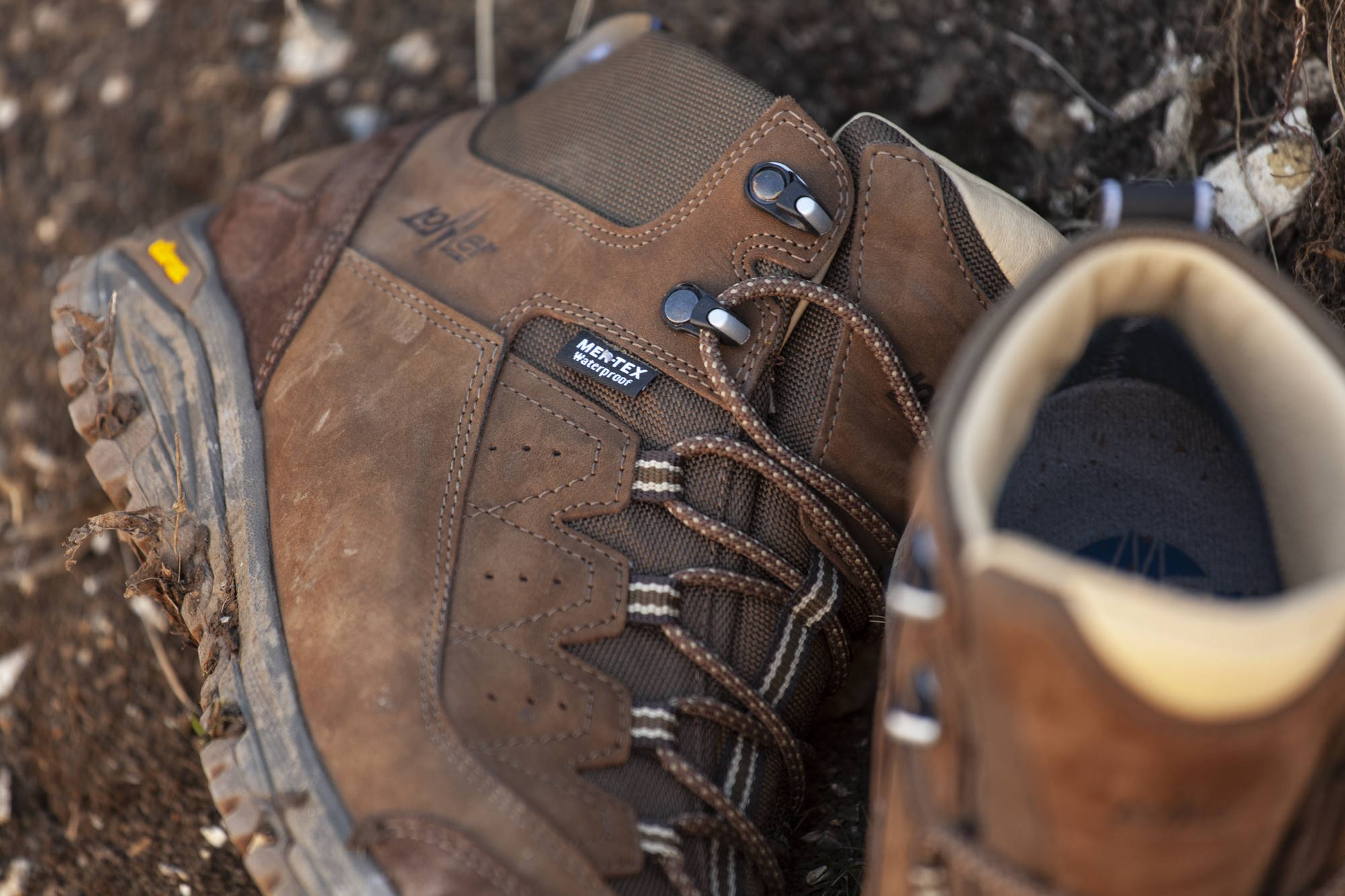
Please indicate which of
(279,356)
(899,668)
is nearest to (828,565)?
(899,668)

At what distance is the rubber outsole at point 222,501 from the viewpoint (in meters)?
1.18

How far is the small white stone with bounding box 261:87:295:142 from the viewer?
2.16 metres

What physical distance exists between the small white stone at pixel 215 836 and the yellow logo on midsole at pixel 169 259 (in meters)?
0.87

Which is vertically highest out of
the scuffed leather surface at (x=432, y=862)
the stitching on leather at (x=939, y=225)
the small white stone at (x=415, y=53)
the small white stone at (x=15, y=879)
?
the stitching on leather at (x=939, y=225)

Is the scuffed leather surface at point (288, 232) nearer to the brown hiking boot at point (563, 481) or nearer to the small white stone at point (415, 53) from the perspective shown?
the brown hiking boot at point (563, 481)

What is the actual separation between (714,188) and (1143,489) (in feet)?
2.15

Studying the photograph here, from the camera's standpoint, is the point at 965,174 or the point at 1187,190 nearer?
the point at 1187,190

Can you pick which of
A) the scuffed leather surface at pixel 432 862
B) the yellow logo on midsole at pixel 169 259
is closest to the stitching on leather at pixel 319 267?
the yellow logo on midsole at pixel 169 259

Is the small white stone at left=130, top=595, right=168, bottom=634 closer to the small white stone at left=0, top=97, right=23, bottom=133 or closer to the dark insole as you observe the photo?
the small white stone at left=0, top=97, right=23, bottom=133

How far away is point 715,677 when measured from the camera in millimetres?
1320

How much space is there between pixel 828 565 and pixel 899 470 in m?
0.16

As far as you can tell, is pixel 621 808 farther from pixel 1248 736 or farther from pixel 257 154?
pixel 257 154

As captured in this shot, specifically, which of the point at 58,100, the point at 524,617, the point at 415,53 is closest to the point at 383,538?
the point at 524,617

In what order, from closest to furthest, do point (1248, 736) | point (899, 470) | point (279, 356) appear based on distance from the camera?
point (1248, 736) < point (899, 470) < point (279, 356)
